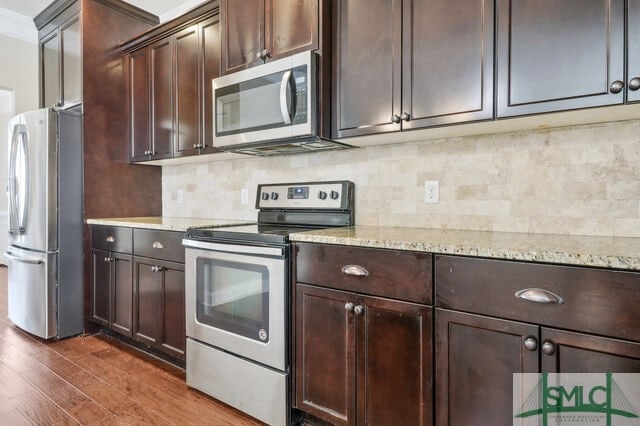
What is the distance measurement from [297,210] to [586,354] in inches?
62.9

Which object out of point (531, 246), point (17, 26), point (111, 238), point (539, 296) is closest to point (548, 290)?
point (539, 296)

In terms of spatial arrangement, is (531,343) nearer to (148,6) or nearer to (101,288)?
(101,288)

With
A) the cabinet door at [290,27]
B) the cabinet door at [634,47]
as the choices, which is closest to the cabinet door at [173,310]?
the cabinet door at [290,27]

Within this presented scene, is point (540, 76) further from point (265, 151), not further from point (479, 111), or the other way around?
point (265, 151)

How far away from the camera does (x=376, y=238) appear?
1.48m

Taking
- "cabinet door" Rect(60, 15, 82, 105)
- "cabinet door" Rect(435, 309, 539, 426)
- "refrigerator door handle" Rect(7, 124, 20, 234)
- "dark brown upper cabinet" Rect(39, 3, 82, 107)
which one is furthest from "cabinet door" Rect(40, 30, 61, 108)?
"cabinet door" Rect(435, 309, 539, 426)

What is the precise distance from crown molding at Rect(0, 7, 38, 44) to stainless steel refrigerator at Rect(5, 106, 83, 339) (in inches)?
74.6

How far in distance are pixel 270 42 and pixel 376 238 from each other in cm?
127

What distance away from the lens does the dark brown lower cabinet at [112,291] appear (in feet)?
8.55

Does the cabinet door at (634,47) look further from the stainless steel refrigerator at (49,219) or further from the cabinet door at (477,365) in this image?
the stainless steel refrigerator at (49,219)

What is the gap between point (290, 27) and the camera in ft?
6.44

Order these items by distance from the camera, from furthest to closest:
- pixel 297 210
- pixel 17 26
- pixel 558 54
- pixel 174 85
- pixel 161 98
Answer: pixel 17 26
pixel 161 98
pixel 174 85
pixel 297 210
pixel 558 54

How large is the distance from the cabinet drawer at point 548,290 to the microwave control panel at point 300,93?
3.33ft

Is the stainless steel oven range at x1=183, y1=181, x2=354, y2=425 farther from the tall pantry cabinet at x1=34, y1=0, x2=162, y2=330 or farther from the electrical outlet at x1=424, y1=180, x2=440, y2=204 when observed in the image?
the tall pantry cabinet at x1=34, y1=0, x2=162, y2=330
